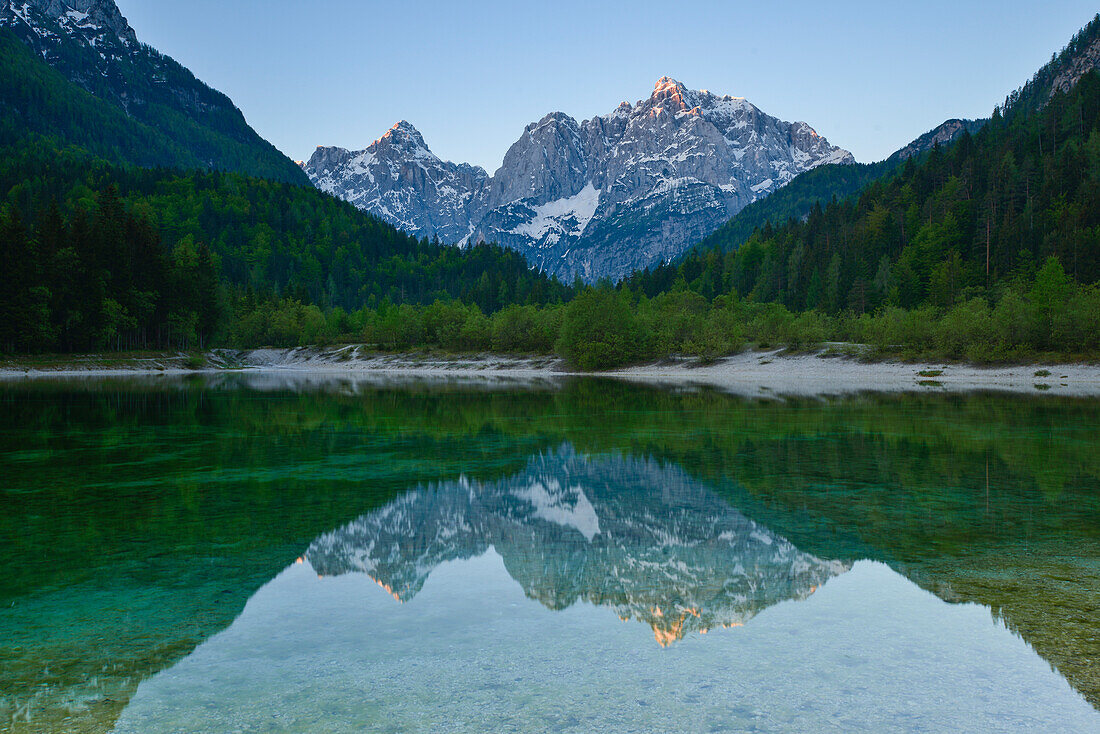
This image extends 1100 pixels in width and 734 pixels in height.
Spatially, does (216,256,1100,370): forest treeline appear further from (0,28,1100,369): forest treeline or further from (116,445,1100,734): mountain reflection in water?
(116,445,1100,734): mountain reflection in water

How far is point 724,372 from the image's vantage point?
8612 cm

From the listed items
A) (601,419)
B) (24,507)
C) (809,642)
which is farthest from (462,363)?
(809,642)

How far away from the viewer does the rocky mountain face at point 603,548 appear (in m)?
8.75

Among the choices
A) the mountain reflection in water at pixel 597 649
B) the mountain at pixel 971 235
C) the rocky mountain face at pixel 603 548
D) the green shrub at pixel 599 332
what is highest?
the mountain at pixel 971 235

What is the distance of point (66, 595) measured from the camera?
8664mm

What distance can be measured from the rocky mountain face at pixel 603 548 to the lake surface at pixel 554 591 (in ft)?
0.22

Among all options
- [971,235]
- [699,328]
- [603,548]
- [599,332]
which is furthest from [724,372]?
[603,548]

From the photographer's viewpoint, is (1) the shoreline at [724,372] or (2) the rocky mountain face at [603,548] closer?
(2) the rocky mountain face at [603,548]

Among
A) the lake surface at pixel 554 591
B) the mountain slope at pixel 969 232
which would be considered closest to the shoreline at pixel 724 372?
the mountain slope at pixel 969 232

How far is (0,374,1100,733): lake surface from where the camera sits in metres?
5.84

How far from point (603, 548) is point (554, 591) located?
2.10 metres

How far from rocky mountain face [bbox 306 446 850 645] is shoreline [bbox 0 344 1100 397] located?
120 feet

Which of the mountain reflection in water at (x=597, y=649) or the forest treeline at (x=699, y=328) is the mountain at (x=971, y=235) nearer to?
the forest treeline at (x=699, y=328)

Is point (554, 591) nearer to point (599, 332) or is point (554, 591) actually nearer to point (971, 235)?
point (599, 332)
